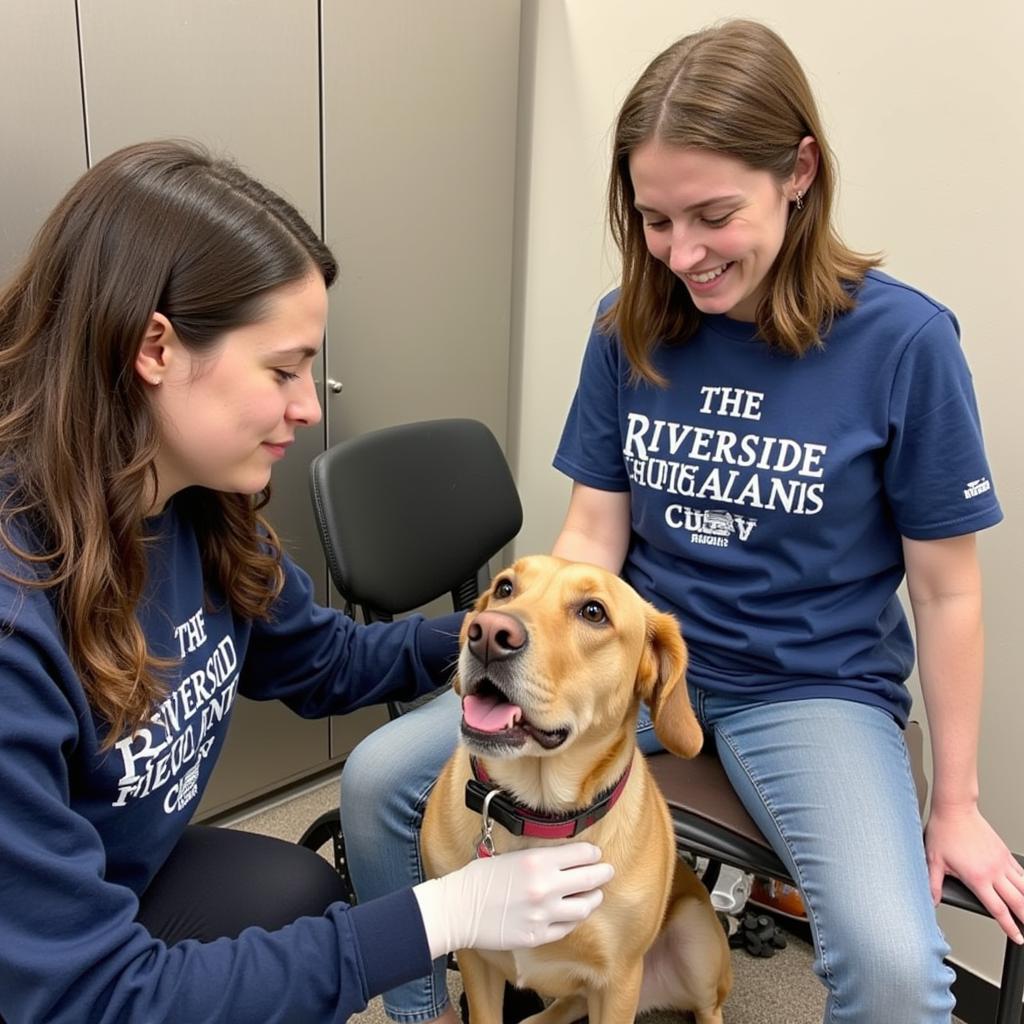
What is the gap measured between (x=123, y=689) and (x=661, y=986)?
99cm

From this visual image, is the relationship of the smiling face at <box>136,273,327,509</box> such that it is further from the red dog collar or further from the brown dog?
the red dog collar

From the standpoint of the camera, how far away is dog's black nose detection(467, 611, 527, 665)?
95cm

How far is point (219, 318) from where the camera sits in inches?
36.0

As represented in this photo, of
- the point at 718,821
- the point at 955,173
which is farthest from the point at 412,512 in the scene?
the point at 955,173

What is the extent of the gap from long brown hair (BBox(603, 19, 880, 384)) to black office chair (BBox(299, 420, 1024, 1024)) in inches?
21.4

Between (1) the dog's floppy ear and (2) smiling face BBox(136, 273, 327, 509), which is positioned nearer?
(2) smiling face BBox(136, 273, 327, 509)

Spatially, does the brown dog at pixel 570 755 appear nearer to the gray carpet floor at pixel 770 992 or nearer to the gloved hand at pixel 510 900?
the gloved hand at pixel 510 900

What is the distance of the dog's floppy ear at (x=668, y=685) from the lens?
110 centimetres

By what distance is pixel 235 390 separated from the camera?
94cm

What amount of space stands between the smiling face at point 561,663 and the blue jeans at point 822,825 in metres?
0.19

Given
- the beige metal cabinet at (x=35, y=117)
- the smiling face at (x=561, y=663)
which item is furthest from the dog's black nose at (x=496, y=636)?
the beige metal cabinet at (x=35, y=117)

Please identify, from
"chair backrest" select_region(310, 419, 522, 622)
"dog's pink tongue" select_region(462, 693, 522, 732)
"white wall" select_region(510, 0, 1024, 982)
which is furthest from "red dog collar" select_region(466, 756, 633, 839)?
"white wall" select_region(510, 0, 1024, 982)

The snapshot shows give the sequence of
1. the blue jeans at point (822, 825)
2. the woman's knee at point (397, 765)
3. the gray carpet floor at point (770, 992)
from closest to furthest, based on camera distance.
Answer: the blue jeans at point (822, 825) → the woman's knee at point (397, 765) → the gray carpet floor at point (770, 992)

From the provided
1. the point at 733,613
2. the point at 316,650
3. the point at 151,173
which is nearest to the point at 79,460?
the point at 151,173
